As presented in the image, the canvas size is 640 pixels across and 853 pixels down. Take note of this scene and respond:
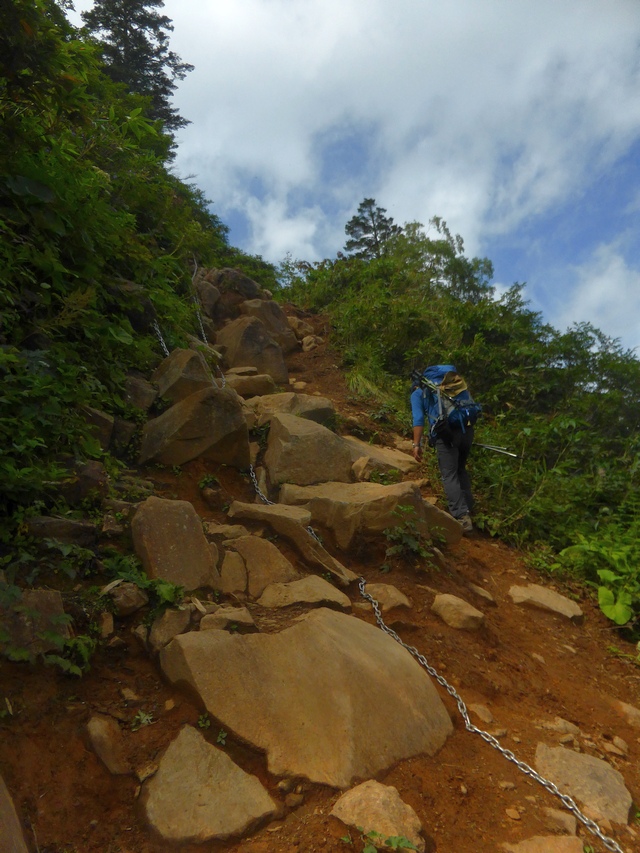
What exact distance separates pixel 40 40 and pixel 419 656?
4.13 metres

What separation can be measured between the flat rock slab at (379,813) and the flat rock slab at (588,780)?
100 centimetres

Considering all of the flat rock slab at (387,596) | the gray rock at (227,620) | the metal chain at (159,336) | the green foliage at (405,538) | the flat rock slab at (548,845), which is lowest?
the flat rock slab at (548,845)

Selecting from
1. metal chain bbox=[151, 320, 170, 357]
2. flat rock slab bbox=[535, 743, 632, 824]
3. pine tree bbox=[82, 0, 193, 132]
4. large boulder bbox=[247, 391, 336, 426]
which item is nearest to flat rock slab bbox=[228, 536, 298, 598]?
flat rock slab bbox=[535, 743, 632, 824]

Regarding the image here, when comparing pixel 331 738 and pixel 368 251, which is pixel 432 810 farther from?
pixel 368 251

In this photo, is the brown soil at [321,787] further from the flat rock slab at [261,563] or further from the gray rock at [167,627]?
the flat rock slab at [261,563]

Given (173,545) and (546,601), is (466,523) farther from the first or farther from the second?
(173,545)

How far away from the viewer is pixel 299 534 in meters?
4.39

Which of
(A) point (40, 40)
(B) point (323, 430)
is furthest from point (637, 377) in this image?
(A) point (40, 40)

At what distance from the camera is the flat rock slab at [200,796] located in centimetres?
214

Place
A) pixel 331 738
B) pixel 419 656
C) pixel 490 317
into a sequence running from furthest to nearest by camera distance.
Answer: pixel 490 317 < pixel 419 656 < pixel 331 738

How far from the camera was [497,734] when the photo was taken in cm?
315

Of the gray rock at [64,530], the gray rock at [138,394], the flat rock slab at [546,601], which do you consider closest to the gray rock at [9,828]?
the gray rock at [64,530]

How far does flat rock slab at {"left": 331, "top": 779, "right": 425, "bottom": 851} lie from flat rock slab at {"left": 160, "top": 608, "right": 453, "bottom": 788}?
12cm

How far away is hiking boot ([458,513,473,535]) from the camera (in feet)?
20.4
